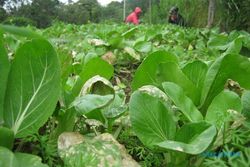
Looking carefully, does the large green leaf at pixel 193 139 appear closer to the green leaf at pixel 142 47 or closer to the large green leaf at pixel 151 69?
the large green leaf at pixel 151 69

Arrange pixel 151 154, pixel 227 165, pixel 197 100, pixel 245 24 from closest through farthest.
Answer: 1. pixel 227 165
2. pixel 151 154
3. pixel 197 100
4. pixel 245 24

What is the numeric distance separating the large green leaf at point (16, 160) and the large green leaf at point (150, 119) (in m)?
0.20

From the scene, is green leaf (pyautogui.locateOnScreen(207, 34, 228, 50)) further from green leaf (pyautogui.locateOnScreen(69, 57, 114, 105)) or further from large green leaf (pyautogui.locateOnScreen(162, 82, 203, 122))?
large green leaf (pyautogui.locateOnScreen(162, 82, 203, 122))

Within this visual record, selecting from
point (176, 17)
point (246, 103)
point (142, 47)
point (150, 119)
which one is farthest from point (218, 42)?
point (176, 17)

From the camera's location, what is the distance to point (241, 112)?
33.0 inches

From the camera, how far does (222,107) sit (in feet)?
2.78

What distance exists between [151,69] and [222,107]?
22cm

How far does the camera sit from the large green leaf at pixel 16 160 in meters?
0.67

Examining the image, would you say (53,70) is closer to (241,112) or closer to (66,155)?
(66,155)

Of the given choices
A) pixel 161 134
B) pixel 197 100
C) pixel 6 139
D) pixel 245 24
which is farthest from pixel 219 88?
pixel 245 24

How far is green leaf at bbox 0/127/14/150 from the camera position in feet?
2.36

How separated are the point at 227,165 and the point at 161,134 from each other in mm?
139

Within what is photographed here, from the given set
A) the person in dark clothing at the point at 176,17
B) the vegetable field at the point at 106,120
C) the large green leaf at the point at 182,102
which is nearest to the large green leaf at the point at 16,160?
the vegetable field at the point at 106,120

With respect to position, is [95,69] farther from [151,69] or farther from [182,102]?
[182,102]
